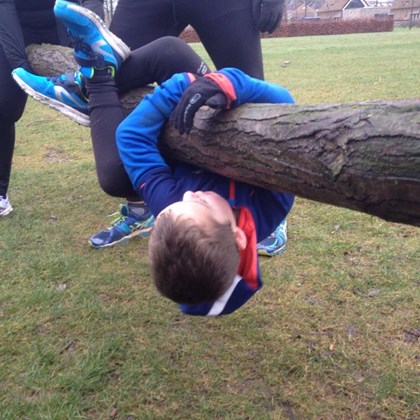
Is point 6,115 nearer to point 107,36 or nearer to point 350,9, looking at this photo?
point 107,36

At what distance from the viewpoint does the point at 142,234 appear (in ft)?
11.3

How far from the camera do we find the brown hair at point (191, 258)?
5.27 feet

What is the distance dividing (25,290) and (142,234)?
0.86 m

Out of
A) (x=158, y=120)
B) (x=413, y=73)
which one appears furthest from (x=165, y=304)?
(x=413, y=73)

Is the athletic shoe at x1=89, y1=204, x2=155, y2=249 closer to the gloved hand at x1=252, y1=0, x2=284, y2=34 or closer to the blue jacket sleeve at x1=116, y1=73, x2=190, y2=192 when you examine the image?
the blue jacket sleeve at x1=116, y1=73, x2=190, y2=192

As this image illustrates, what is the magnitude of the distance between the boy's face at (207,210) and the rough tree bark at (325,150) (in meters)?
0.17

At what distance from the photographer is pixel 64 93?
2.68 meters

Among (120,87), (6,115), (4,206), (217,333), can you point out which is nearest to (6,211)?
(4,206)

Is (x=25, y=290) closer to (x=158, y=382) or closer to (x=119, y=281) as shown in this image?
(x=119, y=281)

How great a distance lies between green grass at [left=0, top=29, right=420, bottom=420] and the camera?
2.07m

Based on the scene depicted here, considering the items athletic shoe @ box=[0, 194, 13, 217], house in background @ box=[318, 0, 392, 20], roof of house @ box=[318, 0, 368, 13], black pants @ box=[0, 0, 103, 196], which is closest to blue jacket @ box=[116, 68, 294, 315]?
black pants @ box=[0, 0, 103, 196]

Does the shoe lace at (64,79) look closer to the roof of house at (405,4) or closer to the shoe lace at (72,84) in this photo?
the shoe lace at (72,84)

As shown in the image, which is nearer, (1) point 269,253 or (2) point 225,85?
(2) point 225,85

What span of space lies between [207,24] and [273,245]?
1315 mm
